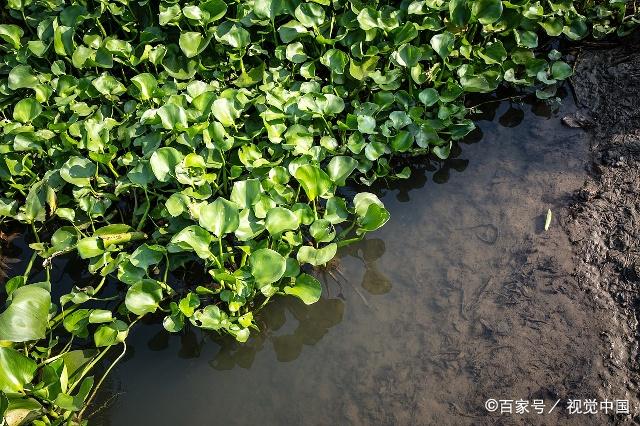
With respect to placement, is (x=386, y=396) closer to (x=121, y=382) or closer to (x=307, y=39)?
(x=121, y=382)

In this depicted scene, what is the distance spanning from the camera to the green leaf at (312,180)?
235 cm

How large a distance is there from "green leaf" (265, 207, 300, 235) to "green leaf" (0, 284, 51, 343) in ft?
2.70

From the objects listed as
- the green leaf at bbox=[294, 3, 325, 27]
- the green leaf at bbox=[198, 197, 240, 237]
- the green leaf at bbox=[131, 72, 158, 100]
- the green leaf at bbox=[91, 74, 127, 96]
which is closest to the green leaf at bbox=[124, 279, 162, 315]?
the green leaf at bbox=[198, 197, 240, 237]

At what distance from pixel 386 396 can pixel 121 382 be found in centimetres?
101

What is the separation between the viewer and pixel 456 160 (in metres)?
2.81

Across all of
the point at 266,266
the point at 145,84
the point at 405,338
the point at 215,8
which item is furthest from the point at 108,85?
the point at 405,338

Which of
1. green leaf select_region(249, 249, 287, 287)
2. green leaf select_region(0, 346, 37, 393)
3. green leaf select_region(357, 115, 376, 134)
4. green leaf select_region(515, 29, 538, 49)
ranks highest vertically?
green leaf select_region(515, 29, 538, 49)

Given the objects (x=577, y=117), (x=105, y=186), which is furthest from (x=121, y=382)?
(x=577, y=117)

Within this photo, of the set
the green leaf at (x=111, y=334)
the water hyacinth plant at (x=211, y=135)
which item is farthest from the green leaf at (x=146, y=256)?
the green leaf at (x=111, y=334)

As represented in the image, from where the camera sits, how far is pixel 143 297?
7.36ft

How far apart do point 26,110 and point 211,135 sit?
93 centimetres

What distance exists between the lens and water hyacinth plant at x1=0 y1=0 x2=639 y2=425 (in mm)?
2244

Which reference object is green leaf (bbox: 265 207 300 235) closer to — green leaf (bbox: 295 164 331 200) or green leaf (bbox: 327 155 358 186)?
green leaf (bbox: 295 164 331 200)

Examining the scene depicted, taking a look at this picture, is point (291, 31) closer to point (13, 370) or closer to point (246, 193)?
point (246, 193)
